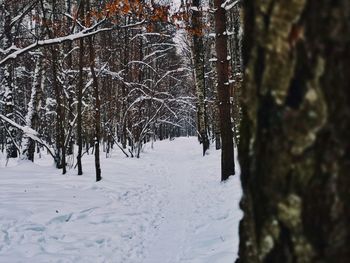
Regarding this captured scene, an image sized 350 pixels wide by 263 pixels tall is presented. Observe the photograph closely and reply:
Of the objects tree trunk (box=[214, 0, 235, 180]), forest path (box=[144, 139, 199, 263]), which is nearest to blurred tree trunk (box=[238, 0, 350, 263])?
forest path (box=[144, 139, 199, 263])

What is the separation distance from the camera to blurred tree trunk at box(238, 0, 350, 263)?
795 mm

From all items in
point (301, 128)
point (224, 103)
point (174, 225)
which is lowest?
point (174, 225)

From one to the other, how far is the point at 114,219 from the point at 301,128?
6.68 m

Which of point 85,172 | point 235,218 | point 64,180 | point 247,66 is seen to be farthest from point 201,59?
point 247,66

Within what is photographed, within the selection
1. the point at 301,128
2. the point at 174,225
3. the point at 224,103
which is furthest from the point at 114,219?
the point at 301,128

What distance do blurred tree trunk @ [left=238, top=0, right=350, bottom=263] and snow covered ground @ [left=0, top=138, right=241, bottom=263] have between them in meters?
3.82

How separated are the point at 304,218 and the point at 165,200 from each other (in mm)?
8360

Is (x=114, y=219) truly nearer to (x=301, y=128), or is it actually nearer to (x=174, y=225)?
(x=174, y=225)

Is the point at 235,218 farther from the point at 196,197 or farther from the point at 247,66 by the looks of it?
the point at 247,66

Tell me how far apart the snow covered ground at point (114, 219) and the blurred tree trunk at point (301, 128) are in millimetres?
3822

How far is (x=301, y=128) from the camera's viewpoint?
84cm

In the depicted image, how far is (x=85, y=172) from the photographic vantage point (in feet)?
40.3

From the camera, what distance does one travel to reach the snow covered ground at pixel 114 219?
5.34 m

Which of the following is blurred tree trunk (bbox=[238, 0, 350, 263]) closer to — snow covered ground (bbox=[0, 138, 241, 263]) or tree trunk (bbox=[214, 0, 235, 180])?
snow covered ground (bbox=[0, 138, 241, 263])
